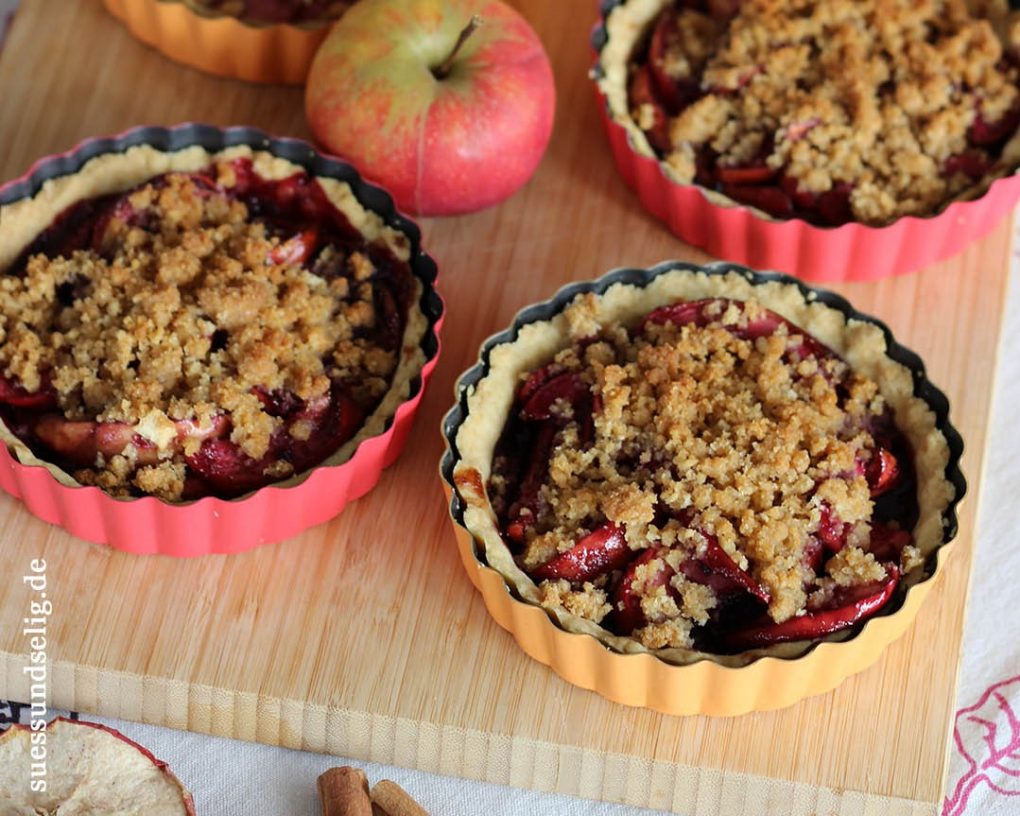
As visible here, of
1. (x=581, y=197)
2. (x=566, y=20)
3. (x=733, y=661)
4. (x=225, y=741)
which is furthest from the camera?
(x=566, y=20)

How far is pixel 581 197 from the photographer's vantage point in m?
3.68

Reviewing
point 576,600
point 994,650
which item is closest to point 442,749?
point 576,600

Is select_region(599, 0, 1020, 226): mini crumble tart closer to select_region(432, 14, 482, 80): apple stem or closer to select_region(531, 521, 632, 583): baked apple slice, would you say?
select_region(432, 14, 482, 80): apple stem

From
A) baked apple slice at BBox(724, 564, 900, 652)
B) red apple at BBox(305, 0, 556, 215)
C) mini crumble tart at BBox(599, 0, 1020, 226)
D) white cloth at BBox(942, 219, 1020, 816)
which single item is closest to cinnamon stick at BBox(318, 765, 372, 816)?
baked apple slice at BBox(724, 564, 900, 652)

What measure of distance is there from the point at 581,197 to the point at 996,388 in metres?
1.00

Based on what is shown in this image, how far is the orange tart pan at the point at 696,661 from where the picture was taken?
2.74m

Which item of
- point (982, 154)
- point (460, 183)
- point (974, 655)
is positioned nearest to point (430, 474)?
point (460, 183)

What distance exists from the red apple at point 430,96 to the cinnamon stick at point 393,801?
1279 millimetres

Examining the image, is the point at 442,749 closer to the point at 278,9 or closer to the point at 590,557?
the point at 590,557

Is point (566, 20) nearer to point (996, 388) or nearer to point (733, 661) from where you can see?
point (996, 388)

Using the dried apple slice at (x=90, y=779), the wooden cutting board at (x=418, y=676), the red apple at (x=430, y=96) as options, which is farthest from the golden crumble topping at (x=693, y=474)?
the dried apple slice at (x=90, y=779)

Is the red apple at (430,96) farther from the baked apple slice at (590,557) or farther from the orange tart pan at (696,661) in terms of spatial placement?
the baked apple slice at (590,557)

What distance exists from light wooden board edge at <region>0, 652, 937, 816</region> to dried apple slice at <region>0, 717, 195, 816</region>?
21cm

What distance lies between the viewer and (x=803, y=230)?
333cm
